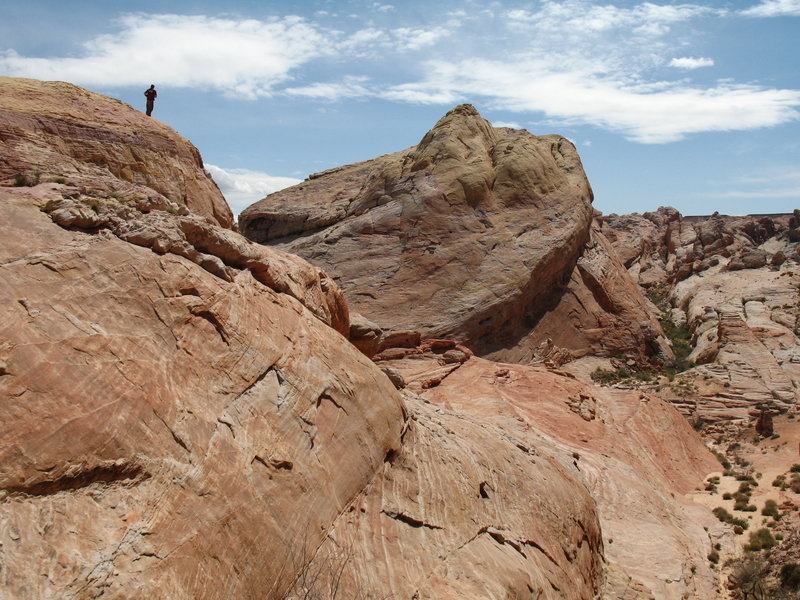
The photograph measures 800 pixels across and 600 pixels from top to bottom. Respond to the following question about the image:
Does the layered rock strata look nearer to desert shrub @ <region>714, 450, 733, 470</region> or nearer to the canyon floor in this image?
the canyon floor

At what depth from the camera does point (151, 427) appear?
25.7 feet

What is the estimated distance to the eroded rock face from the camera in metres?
10.4

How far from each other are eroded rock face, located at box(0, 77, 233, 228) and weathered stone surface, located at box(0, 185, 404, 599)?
3.96ft

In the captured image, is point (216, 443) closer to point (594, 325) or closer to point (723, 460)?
point (723, 460)

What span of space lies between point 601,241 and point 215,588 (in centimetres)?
3577

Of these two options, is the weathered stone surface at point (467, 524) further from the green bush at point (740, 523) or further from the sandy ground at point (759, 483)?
the green bush at point (740, 523)

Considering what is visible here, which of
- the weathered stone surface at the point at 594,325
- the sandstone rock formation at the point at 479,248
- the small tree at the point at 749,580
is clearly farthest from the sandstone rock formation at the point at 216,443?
the weathered stone surface at the point at 594,325

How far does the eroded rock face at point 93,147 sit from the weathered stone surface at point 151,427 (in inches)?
47.5

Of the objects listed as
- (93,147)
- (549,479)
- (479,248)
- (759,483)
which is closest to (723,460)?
(759,483)

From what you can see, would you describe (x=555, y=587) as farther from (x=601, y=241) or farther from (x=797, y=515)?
(x=601, y=241)

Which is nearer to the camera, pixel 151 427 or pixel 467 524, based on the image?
pixel 151 427

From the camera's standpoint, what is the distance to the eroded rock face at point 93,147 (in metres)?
10.4

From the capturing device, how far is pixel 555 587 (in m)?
11.3

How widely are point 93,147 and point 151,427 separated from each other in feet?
20.3
